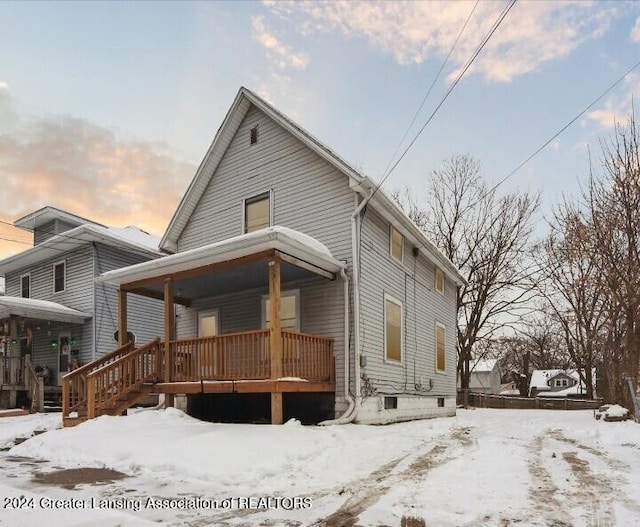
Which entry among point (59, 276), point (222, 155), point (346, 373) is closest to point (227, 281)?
point (346, 373)

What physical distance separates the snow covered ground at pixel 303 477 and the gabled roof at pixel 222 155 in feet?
17.8

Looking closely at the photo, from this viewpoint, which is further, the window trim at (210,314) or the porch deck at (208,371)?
the window trim at (210,314)

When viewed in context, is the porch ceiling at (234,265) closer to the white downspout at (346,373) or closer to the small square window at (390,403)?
the white downspout at (346,373)

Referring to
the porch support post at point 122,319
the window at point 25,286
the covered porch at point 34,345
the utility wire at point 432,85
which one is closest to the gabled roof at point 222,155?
the utility wire at point 432,85

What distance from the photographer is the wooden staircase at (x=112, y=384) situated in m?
10.7

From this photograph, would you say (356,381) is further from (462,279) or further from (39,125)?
(39,125)

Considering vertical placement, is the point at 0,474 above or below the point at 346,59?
below

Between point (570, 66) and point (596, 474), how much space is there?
872 centimetres

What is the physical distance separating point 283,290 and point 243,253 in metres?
2.81

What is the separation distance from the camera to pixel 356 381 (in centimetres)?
1153

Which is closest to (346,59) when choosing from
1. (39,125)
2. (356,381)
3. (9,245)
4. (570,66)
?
(570,66)

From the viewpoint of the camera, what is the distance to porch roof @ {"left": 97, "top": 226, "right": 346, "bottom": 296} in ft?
32.7

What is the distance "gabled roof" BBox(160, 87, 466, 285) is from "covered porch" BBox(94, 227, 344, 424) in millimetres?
1920

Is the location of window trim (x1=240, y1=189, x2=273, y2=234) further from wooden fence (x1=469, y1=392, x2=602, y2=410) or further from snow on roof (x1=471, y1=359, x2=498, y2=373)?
snow on roof (x1=471, y1=359, x2=498, y2=373)
